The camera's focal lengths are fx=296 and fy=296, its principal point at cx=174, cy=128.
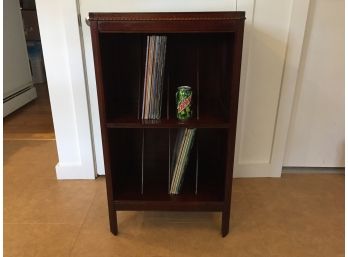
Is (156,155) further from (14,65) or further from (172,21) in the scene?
(14,65)

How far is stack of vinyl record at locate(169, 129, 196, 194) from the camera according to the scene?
114cm

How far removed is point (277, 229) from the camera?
1227mm

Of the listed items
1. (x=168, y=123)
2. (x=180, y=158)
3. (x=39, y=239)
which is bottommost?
(x=39, y=239)

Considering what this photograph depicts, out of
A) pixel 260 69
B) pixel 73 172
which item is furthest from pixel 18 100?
pixel 260 69

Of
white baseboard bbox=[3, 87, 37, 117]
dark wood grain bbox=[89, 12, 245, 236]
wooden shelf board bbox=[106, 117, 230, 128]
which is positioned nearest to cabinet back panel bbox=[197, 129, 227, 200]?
dark wood grain bbox=[89, 12, 245, 236]

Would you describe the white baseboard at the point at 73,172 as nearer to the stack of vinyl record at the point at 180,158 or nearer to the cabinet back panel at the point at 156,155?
the cabinet back panel at the point at 156,155

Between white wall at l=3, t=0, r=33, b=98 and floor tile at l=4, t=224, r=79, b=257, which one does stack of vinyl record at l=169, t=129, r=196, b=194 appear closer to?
floor tile at l=4, t=224, r=79, b=257

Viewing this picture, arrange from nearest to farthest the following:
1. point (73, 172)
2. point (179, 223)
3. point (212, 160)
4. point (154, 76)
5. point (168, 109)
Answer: point (154, 76)
point (168, 109)
point (179, 223)
point (212, 160)
point (73, 172)

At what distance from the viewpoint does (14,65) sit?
273 centimetres

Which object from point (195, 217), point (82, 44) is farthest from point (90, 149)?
point (195, 217)

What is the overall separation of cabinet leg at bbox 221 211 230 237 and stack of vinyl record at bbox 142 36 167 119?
462 mm

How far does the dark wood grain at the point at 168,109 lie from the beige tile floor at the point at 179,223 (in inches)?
3.8

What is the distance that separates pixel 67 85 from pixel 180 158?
0.66 metres

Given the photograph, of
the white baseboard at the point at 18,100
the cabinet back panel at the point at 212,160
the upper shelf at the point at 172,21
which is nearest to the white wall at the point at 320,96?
the cabinet back panel at the point at 212,160
